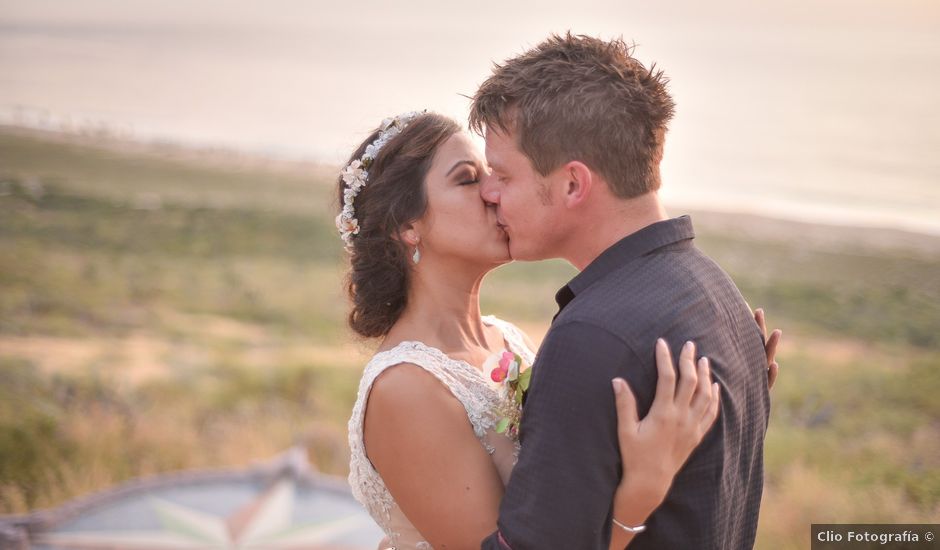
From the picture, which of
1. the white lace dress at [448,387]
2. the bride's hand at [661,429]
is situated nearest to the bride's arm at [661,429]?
the bride's hand at [661,429]

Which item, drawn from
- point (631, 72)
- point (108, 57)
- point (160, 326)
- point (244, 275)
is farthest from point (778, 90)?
point (108, 57)

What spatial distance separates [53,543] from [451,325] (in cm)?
310

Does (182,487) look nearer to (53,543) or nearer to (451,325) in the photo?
(53,543)

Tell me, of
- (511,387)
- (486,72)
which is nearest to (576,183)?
(511,387)

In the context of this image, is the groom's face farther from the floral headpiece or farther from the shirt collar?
the floral headpiece

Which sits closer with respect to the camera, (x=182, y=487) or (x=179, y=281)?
(x=182, y=487)

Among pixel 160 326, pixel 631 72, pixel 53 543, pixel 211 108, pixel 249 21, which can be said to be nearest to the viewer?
pixel 631 72

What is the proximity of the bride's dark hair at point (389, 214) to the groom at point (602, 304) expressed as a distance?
2.17 ft

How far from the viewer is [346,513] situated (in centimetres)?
566

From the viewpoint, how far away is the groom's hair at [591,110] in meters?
2.54

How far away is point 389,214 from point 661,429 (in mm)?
1608

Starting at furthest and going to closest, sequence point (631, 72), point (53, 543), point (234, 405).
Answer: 1. point (234, 405)
2. point (53, 543)
3. point (631, 72)

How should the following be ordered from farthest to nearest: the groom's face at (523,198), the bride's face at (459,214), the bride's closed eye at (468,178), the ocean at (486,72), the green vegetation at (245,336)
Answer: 1. the ocean at (486,72)
2. the green vegetation at (245,336)
3. the bride's closed eye at (468,178)
4. the bride's face at (459,214)
5. the groom's face at (523,198)

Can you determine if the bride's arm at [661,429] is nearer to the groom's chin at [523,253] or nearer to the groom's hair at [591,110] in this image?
the groom's hair at [591,110]
